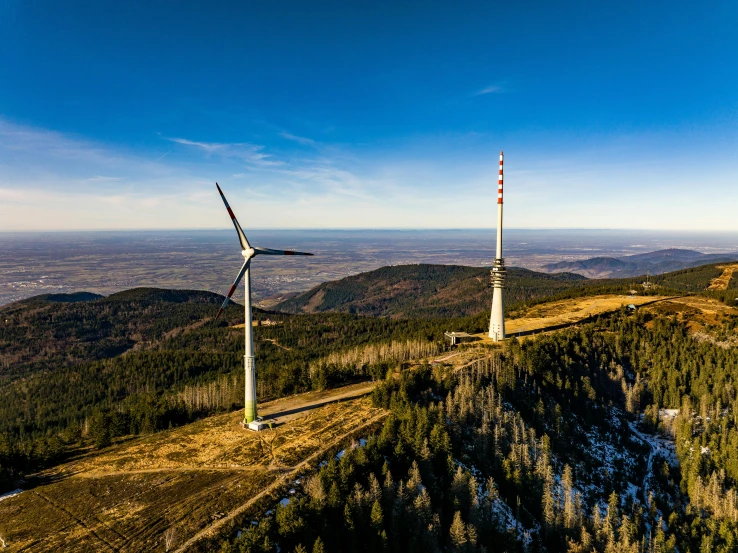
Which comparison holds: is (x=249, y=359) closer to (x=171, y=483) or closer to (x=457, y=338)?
(x=171, y=483)

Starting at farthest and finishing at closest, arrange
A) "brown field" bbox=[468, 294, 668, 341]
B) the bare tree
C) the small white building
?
1. "brown field" bbox=[468, 294, 668, 341]
2. the small white building
3. the bare tree

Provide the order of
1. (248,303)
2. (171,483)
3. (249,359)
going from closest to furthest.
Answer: (171,483) → (248,303) → (249,359)

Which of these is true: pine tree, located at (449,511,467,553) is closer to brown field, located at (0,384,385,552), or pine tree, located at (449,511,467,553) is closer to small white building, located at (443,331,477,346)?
brown field, located at (0,384,385,552)

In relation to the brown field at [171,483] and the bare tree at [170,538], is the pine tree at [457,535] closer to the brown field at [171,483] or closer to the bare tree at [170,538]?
the brown field at [171,483]

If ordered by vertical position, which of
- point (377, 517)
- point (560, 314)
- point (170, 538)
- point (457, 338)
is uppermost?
point (560, 314)

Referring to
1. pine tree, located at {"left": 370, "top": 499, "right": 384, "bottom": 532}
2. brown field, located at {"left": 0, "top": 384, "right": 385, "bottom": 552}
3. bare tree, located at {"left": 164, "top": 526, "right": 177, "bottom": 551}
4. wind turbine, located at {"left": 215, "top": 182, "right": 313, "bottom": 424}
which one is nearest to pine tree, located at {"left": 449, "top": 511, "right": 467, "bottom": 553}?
pine tree, located at {"left": 370, "top": 499, "right": 384, "bottom": 532}

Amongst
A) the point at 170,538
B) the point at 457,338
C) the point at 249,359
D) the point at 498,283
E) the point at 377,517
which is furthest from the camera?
the point at 457,338

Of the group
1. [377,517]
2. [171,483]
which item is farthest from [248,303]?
[377,517]
